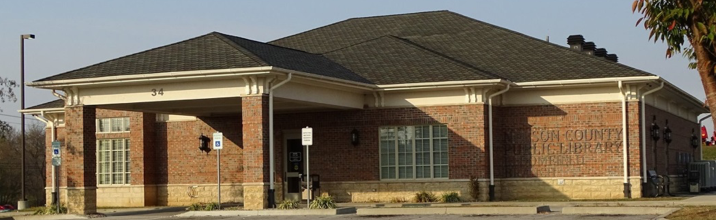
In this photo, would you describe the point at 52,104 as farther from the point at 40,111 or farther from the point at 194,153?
the point at 194,153

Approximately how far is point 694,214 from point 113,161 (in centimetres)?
2142

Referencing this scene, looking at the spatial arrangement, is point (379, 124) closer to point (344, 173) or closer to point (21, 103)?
point (344, 173)

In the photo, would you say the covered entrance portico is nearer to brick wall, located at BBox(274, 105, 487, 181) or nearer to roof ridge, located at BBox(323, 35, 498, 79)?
brick wall, located at BBox(274, 105, 487, 181)

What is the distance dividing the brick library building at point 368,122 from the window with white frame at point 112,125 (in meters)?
0.05

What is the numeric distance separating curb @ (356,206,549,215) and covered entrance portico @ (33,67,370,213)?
3349 mm

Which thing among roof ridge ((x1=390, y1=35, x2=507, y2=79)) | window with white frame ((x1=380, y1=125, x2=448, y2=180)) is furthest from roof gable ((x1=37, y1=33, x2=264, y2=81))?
roof ridge ((x1=390, y1=35, x2=507, y2=79))

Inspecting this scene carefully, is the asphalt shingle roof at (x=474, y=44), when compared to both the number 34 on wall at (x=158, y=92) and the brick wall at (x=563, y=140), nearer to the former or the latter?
the brick wall at (x=563, y=140)

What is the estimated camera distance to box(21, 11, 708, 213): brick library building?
90.0 feet

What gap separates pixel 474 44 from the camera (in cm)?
3541

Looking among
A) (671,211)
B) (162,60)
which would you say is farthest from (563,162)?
(162,60)

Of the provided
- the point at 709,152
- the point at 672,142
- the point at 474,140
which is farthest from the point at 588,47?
the point at 709,152

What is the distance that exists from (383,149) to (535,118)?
15.0 feet

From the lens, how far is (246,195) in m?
26.5

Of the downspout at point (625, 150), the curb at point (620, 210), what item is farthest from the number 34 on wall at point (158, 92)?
the downspout at point (625, 150)
